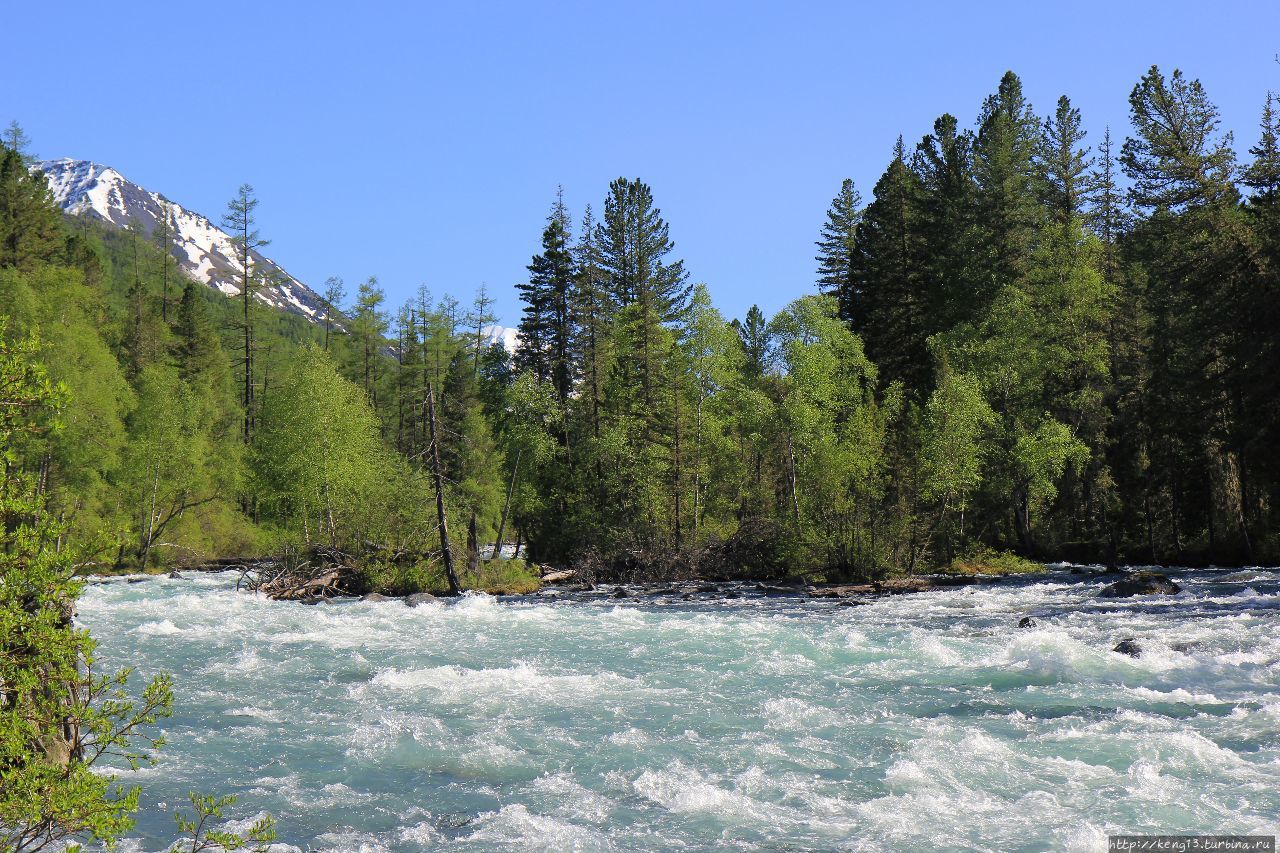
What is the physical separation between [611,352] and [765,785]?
36.6 meters

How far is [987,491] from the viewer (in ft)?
119

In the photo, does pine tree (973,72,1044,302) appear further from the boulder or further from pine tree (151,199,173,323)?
pine tree (151,199,173,323)

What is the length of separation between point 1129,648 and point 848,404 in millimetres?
22257

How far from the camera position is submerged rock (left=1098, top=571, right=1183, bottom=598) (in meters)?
23.8

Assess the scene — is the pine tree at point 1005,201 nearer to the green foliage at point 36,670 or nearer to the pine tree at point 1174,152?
the pine tree at point 1174,152

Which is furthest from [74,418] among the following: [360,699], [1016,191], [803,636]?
[1016,191]

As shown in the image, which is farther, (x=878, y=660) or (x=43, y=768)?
(x=878, y=660)

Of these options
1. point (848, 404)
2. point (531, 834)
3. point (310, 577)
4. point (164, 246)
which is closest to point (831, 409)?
point (848, 404)

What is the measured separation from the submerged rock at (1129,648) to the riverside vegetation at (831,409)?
14.3m

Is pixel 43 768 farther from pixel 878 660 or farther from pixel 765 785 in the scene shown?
pixel 878 660

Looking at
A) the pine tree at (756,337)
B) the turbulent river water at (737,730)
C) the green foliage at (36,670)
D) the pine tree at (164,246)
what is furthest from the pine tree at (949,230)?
the pine tree at (164,246)

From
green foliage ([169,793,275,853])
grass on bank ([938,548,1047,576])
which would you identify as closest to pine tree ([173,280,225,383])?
grass on bank ([938,548,1047,576])

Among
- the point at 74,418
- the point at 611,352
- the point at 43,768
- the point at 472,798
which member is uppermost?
the point at 611,352

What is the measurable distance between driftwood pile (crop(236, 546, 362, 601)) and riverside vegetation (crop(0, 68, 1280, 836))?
0.65m
